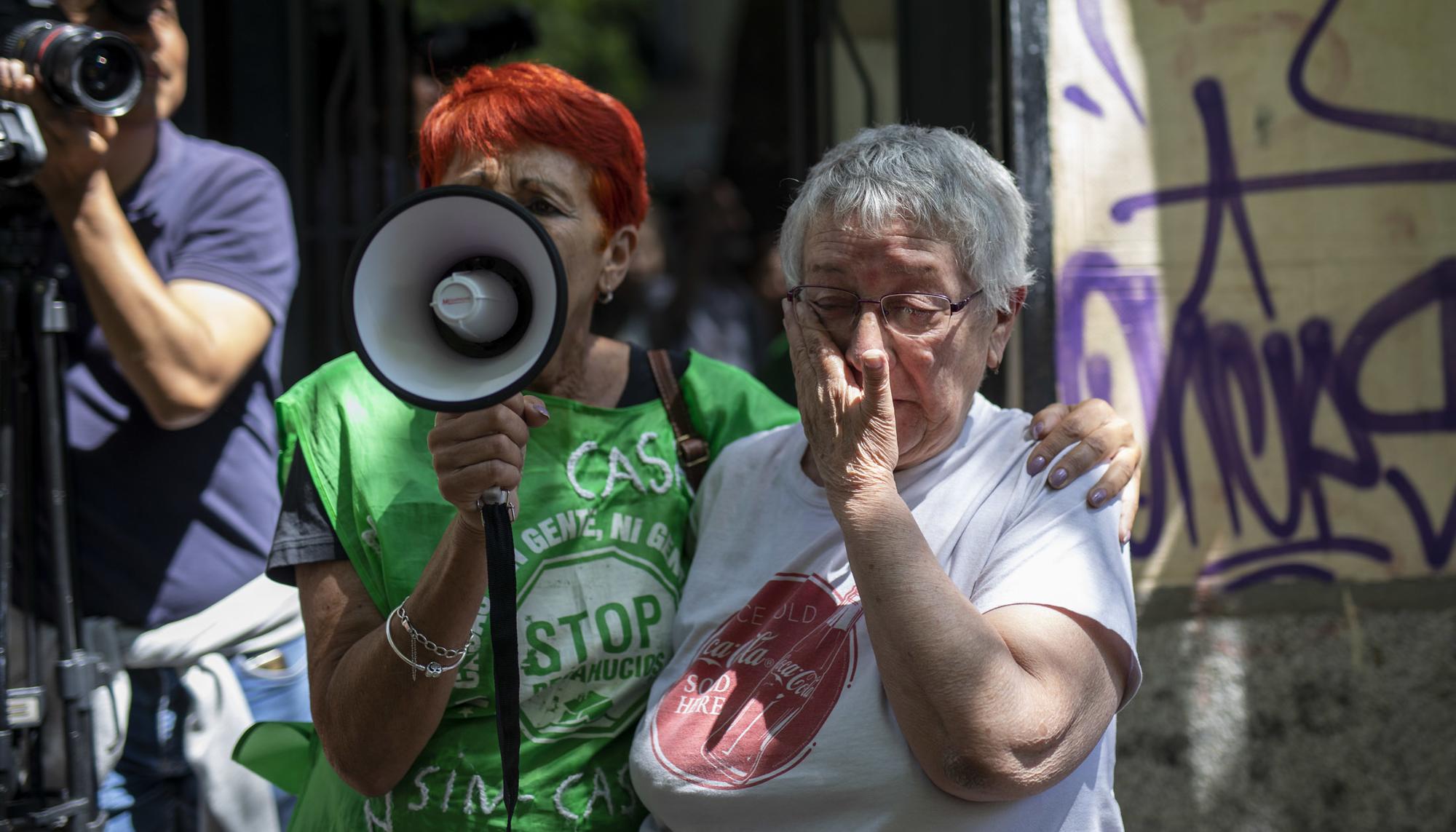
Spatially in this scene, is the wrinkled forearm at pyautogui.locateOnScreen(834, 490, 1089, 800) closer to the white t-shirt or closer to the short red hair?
the white t-shirt

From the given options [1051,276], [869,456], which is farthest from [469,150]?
[1051,276]

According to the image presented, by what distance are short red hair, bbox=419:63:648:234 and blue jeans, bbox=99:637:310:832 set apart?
3.86ft

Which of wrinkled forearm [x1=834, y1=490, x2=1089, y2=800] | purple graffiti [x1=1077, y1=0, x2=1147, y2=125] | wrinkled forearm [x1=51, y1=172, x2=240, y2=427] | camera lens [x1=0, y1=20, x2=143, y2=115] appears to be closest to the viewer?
Result: wrinkled forearm [x1=834, y1=490, x2=1089, y2=800]

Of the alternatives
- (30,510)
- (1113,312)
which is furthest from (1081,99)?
(30,510)

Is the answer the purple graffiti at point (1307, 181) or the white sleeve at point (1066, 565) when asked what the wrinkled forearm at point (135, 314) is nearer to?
the white sleeve at point (1066, 565)

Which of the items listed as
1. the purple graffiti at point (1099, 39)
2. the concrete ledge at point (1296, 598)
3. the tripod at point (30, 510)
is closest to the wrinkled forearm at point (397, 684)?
the tripod at point (30, 510)

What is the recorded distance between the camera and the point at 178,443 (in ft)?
8.57

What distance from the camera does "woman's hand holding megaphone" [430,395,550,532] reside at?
→ 1572mm

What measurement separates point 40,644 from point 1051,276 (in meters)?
2.47

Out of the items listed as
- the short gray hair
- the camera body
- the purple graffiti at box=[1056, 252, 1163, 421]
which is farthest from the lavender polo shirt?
the purple graffiti at box=[1056, 252, 1163, 421]

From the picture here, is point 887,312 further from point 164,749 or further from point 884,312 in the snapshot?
point 164,749

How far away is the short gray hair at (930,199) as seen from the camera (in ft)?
5.86

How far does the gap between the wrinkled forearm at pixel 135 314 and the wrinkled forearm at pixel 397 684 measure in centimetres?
86

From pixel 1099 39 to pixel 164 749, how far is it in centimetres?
277
